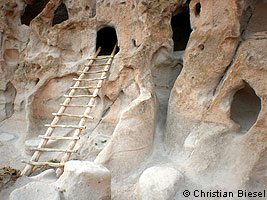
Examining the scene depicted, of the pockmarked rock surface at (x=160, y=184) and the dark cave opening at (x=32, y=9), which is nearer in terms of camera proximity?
the pockmarked rock surface at (x=160, y=184)

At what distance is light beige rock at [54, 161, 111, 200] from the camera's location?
2.43 meters

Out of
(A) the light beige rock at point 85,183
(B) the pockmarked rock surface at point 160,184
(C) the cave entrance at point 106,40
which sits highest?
(C) the cave entrance at point 106,40

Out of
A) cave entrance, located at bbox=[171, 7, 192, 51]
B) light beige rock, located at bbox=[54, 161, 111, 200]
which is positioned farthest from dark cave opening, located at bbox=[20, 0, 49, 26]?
light beige rock, located at bbox=[54, 161, 111, 200]

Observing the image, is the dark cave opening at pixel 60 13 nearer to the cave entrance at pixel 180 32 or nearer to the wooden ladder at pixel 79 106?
the wooden ladder at pixel 79 106

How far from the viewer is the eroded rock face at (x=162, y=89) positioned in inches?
118

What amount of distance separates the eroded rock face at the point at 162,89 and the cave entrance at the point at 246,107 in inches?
0.5

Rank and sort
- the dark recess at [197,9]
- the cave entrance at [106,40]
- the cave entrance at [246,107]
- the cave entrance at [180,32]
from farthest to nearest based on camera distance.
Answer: the cave entrance at [106,40], the cave entrance at [180,32], the dark recess at [197,9], the cave entrance at [246,107]

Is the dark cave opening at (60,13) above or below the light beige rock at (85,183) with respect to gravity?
above

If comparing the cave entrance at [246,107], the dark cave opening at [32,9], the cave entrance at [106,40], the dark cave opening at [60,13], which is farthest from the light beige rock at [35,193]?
the dark cave opening at [32,9]

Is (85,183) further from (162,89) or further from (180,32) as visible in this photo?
(180,32)

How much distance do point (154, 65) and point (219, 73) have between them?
4.03 ft

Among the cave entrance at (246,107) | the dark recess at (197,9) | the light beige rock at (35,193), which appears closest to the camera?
the light beige rock at (35,193)

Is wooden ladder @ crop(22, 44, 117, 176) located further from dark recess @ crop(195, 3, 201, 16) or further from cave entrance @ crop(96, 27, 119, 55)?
dark recess @ crop(195, 3, 201, 16)

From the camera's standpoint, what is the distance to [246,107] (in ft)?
11.4
